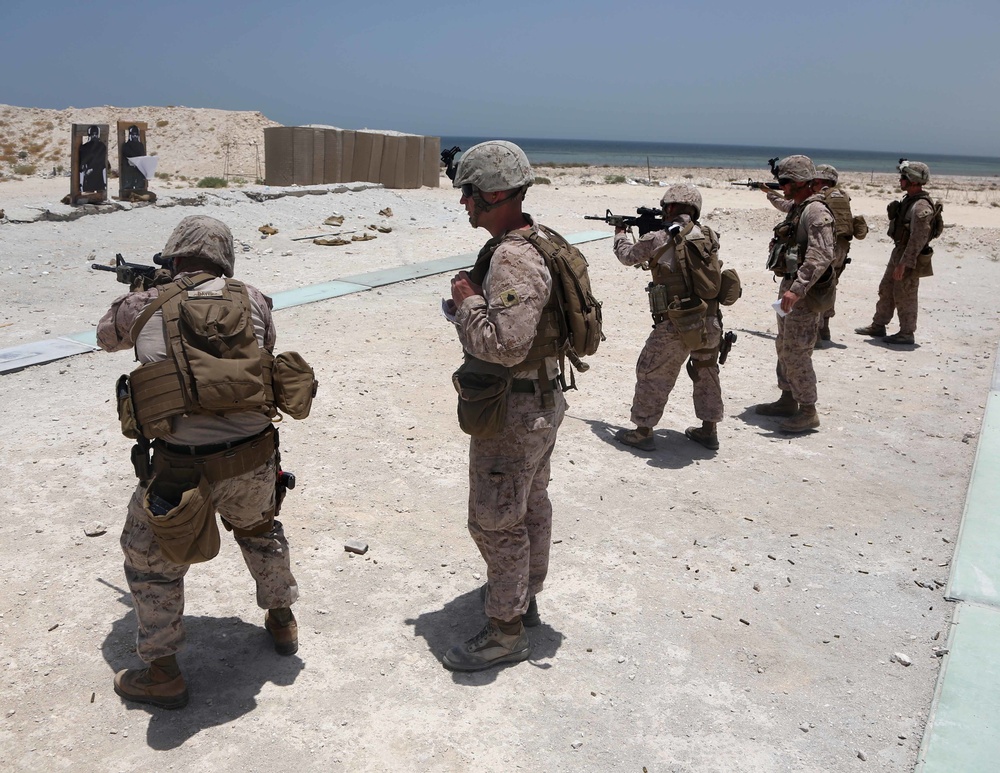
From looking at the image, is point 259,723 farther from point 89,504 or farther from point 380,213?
point 380,213

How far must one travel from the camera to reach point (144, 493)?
2699 mm

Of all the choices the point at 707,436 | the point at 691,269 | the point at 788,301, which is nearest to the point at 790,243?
the point at 788,301

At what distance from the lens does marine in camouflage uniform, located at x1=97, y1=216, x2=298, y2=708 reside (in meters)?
2.69

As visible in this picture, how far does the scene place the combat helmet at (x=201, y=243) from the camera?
9.11 ft

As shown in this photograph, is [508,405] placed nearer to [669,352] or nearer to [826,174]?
[669,352]

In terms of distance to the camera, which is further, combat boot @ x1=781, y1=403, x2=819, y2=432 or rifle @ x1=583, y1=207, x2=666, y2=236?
combat boot @ x1=781, y1=403, x2=819, y2=432

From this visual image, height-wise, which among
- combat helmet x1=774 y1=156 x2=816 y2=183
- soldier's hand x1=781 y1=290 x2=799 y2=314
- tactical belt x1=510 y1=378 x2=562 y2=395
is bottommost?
tactical belt x1=510 y1=378 x2=562 y2=395

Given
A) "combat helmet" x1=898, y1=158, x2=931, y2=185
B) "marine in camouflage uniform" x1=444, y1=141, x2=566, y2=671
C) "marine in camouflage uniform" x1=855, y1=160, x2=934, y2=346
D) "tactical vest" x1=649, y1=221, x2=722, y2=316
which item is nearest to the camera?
"marine in camouflage uniform" x1=444, y1=141, x2=566, y2=671

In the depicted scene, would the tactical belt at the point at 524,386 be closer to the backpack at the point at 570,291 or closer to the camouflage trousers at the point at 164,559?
the backpack at the point at 570,291

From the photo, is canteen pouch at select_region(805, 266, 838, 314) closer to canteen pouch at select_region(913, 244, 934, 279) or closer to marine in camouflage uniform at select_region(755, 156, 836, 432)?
marine in camouflage uniform at select_region(755, 156, 836, 432)

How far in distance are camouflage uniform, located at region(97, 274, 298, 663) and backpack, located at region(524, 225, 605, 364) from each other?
1026 millimetres

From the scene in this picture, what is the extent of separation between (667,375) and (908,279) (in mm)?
4618

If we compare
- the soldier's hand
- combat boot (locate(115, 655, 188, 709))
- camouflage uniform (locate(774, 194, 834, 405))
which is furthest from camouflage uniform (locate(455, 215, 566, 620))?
camouflage uniform (locate(774, 194, 834, 405))

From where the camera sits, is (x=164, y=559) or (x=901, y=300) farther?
(x=901, y=300)
